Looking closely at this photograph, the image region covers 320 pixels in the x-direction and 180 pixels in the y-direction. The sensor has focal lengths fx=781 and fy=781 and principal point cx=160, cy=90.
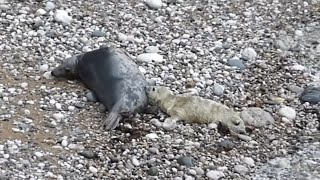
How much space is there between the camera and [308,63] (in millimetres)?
5285

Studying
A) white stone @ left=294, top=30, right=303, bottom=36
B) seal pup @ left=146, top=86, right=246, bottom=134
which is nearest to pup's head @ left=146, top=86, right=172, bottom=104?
seal pup @ left=146, top=86, right=246, bottom=134

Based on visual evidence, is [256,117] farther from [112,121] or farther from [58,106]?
[58,106]

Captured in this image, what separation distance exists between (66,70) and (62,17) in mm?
768

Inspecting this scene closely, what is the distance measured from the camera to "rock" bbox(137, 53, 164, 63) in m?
5.10

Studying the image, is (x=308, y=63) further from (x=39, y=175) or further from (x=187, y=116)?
(x=39, y=175)

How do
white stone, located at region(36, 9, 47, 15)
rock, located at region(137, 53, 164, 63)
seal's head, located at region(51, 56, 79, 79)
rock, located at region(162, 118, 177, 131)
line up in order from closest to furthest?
1. rock, located at region(162, 118, 177, 131)
2. seal's head, located at region(51, 56, 79, 79)
3. rock, located at region(137, 53, 164, 63)
4. white stone, located at region(36, 9, 47, 15)

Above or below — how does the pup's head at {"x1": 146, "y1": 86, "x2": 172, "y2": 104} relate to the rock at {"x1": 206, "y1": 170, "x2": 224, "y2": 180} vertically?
above

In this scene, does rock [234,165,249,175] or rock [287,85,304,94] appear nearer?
rock [234,165,249,175]

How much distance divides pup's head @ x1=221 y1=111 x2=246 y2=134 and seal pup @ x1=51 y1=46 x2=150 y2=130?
19.3 inches

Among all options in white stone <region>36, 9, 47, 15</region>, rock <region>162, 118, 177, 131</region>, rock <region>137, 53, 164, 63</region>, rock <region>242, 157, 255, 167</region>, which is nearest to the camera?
rock <region>242, 157, 255, 167</region>

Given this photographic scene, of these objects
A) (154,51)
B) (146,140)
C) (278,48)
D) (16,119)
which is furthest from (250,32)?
(16,119)

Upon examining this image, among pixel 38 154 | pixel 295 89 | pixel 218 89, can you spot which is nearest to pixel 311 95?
pixel 295 89

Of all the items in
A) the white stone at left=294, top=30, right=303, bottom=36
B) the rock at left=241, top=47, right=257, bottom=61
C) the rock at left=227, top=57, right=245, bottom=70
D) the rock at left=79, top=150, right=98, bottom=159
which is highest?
the white stone at left=294, top=30, right=303, bottom=36

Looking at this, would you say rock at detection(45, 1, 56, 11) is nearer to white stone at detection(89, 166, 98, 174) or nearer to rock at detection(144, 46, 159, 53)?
rock at detection(144, 46, 159, 53)
